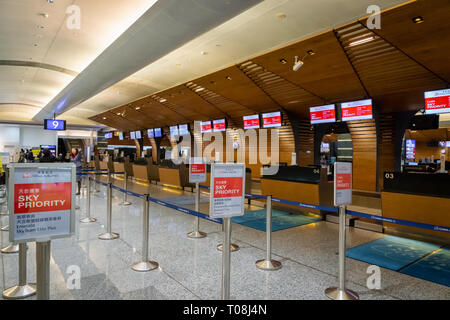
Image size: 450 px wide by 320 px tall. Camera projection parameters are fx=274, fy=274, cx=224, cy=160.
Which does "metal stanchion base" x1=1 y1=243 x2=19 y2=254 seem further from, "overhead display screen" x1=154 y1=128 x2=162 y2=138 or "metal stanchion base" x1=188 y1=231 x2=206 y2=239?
"overhead display screen" x1=154 y1=128 x2=162 y2=138

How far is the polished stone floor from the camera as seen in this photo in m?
2.87

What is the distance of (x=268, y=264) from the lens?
3.59 metres

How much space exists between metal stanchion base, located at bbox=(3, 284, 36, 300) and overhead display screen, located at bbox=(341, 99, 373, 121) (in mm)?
8365

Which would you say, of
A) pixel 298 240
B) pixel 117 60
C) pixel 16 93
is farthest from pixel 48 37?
pixel 16 93

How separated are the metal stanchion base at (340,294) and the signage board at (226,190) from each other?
1.32 m

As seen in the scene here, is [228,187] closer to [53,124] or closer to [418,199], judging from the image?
[418,199]

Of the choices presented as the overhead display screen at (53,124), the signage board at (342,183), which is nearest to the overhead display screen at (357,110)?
the signage board at (342,183)

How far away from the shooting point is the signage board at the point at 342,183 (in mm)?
3055

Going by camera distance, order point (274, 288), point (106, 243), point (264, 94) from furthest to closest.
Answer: point (264, 94)
point (106, 243)
point (274, 288)

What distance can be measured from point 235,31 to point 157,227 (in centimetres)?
478

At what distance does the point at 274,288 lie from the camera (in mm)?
2998

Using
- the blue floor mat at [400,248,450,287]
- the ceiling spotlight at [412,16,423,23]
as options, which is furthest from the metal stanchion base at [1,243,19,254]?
the ceiling spotlight at [412,16,423,23]

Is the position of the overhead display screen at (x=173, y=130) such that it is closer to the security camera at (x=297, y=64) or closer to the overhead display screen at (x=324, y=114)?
the overhead display screen at (x=324, y=114)
